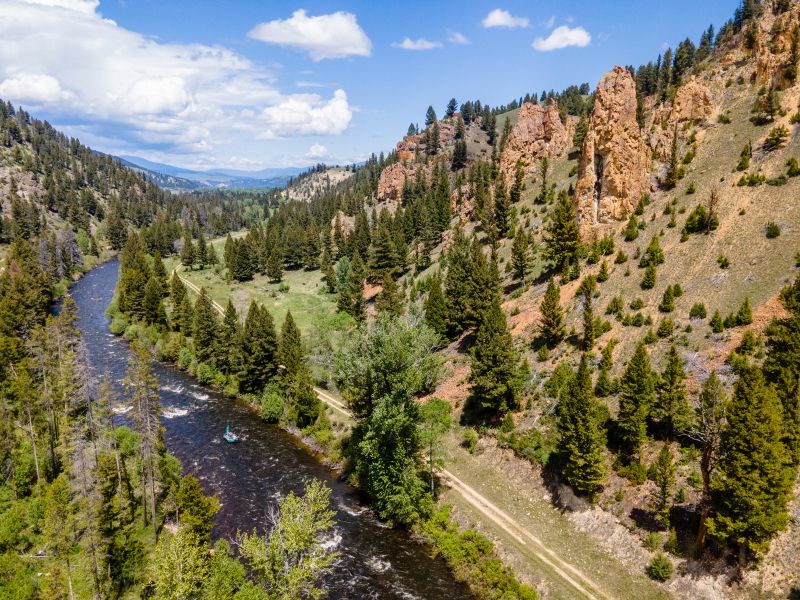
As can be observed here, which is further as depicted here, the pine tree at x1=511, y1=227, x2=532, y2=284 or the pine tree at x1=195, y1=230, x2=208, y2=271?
the pine tree at x1=195, y1=230, x2=208, y2=271

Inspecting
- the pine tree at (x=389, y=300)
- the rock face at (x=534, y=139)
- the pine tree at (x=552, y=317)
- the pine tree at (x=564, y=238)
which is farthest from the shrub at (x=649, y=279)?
the rock face at (x=534, y=139)

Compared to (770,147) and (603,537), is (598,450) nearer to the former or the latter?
(603,537)

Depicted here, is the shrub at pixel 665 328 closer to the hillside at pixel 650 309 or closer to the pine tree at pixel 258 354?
the hillside at pixel 650 309

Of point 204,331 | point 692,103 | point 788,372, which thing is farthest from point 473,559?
point 692,103

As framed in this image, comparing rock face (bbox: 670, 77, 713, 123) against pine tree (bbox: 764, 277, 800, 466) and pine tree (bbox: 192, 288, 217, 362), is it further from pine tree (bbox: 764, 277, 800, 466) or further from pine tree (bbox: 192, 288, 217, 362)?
pine tree (bbox: 192, 288, 217, 362)

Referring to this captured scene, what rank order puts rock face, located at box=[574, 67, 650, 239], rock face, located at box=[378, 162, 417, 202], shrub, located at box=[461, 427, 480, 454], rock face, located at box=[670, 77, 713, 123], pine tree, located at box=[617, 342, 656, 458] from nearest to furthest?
pine tree, located at box=[617, 342, 656, 458]
shrub, located at box=[461, 427, 480, 454]
rock face, located at box=[574, 67, 650, 239]
rock face, located at box=[670, 77, 713, 123]
rock face, located at box=[378, 162, 417, 202]

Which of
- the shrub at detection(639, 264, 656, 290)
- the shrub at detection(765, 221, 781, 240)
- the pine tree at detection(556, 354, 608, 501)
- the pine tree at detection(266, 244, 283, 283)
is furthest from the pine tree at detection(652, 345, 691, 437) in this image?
the pine tree at detection(266, 244, 283, 283)
